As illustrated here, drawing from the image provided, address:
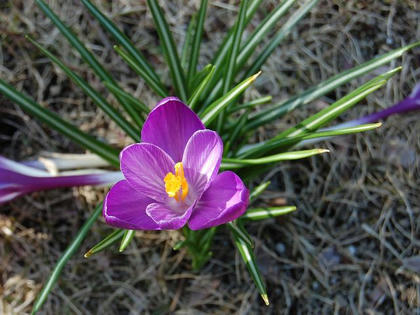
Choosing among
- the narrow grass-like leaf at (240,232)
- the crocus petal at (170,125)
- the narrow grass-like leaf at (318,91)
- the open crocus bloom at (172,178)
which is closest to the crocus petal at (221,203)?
the open crocus bloom at (172,178)

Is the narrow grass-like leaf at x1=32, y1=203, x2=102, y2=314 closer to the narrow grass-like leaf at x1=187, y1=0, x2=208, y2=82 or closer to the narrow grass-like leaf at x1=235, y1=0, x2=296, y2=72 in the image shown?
the narrow grass-like leaf at x1=187, y1=0, x2=208, y2=82

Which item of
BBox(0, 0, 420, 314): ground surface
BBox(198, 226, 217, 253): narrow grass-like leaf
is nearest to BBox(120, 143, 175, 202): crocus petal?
BBox(198, 226, 217, 253): narrow grass-like leaf

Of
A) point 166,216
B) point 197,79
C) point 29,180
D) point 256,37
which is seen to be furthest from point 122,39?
point 166,216

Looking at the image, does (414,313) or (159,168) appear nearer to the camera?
(159,168)

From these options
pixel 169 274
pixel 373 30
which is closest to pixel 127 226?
pixel 169 274

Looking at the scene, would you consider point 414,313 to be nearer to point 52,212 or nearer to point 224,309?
point 224,309

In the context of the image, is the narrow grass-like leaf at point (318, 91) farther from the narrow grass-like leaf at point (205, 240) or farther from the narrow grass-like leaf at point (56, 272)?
the narrow grass-like leaf at point (56, 272)
